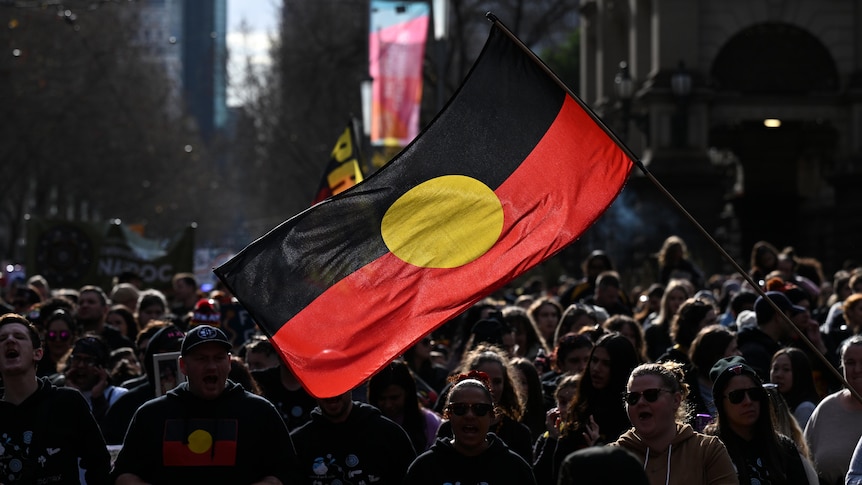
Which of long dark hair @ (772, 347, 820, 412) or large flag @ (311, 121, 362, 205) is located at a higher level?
large flag @ (311, 121, 362, 205)

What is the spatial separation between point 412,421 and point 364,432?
1.27m

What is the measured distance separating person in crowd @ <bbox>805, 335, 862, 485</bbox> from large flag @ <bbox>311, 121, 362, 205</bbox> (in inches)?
334

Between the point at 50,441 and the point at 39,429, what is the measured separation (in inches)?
2.6

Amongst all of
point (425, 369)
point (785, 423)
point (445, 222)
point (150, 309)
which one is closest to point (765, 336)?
point (425, 369)

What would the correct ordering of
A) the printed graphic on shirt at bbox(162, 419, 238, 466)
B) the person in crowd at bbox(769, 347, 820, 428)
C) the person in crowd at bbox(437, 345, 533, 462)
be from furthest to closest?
the person in crowd at bbox(769, 347, 820, 428) → the person in crowd at bbox(437, 345, 533, 462) → the printed graphic on shirt at bbox(162, 419, 238, 466)

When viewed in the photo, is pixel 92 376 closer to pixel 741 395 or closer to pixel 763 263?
pixel 741 395

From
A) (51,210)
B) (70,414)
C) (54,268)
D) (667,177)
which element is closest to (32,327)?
(70,414)

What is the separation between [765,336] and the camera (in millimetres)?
10117

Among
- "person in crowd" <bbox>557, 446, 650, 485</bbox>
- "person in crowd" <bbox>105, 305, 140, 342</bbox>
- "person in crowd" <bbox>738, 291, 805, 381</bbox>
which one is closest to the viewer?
"person in crowd" <bbox>557, 446, 650, 485</bbox>

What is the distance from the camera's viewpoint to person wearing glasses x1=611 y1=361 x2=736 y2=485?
6.20 m

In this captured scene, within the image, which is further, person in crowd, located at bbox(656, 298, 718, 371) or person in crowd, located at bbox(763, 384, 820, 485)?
person in crowd, located at bbox(656, 298, 718, 371)

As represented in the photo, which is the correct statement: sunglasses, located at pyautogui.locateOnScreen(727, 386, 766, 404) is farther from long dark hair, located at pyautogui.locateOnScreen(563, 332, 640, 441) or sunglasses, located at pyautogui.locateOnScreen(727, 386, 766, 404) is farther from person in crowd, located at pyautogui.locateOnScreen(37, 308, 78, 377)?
person in crowd, located at pyautogui.locateOnScreen(37, 308, 78, 377)

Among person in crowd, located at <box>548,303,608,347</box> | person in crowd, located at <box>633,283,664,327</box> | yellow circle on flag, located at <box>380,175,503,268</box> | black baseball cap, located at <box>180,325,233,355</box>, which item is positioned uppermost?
yellow circle on flag, located at <box>380,175,503,268</box>

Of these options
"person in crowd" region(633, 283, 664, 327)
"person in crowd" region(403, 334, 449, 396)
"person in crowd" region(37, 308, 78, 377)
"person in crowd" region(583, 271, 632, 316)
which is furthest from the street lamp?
"person in crowd" region(37, 308, 78, 377)
